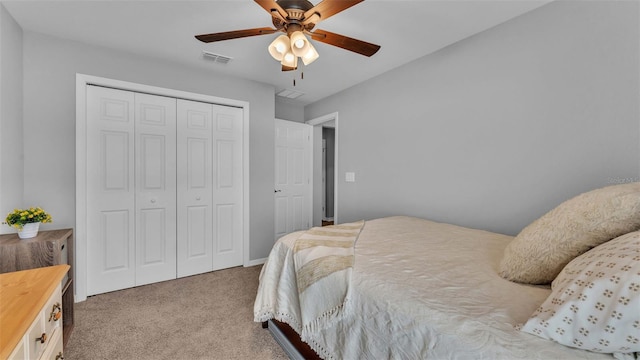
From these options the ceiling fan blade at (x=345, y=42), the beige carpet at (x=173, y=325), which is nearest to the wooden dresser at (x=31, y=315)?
the beige carpet at (x=173, y=325)

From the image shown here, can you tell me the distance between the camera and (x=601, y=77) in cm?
159

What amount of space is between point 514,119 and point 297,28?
1.72 metres

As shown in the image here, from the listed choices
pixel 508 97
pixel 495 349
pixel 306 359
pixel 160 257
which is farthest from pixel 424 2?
pixel 160 257

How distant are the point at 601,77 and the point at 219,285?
136 inches

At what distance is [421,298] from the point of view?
970 mm

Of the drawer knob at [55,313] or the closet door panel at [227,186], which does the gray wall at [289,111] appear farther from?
the drawer knob at [55,313]

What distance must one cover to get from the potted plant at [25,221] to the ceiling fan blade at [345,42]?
2.23 meters

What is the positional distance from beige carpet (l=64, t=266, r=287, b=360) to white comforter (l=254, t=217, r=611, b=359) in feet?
1.32

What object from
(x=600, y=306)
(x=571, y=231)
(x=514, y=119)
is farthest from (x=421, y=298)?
(x=514, y=119)

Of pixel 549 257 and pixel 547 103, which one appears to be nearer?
pixel 549 257

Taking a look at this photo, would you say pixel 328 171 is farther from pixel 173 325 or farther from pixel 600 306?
pixel 600 306

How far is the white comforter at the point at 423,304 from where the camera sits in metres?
0.76

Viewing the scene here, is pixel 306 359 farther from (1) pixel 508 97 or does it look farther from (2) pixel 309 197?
(2) pixel 309 197

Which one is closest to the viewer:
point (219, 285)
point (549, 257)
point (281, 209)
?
point (549, 257)
